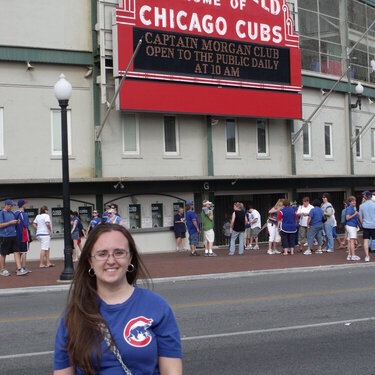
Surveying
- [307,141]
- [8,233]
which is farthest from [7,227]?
[307,141]

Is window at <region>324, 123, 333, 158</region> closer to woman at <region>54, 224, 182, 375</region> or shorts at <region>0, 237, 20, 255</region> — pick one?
shorts at <region>0, 237, 20, 255</region>

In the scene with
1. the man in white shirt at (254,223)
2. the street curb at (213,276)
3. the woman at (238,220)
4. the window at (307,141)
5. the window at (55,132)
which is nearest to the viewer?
the street curb at (213,276)

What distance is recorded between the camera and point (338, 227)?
34.0 metres

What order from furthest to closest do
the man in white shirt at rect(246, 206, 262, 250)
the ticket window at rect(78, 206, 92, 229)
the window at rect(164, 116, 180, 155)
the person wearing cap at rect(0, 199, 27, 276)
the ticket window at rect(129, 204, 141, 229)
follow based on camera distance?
the window at rect(164, 116, 180, 155) → the ticket window at rect(129, 204, 141, 229) → the man in white shirt at rect(246, 206, 262, 250) → the ticket window at rect(78, 206, 92, 229) → the person wearing cap at rect(0, 199, 27, 276)

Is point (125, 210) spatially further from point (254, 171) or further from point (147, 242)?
point (254, 171)

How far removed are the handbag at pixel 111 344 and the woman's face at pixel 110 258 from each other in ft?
0.78

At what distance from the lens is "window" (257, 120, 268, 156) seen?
30.5 metres

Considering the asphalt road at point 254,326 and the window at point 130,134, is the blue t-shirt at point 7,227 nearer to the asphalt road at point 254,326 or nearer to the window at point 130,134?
the asphalt road at point 254,326

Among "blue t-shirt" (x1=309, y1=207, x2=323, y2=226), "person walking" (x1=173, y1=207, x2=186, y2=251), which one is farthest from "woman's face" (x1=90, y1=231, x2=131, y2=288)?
"person walking" (x1=173, y1=207, x2=186, y2=251)

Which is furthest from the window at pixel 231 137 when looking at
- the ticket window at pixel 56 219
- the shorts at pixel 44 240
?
the shorts at pixel 44 240

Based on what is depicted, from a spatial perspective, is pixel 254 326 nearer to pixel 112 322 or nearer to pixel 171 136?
pixel 112 322

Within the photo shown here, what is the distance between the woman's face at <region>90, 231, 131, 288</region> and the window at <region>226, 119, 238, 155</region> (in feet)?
84.7

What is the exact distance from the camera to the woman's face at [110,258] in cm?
347

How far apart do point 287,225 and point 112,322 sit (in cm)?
1907
